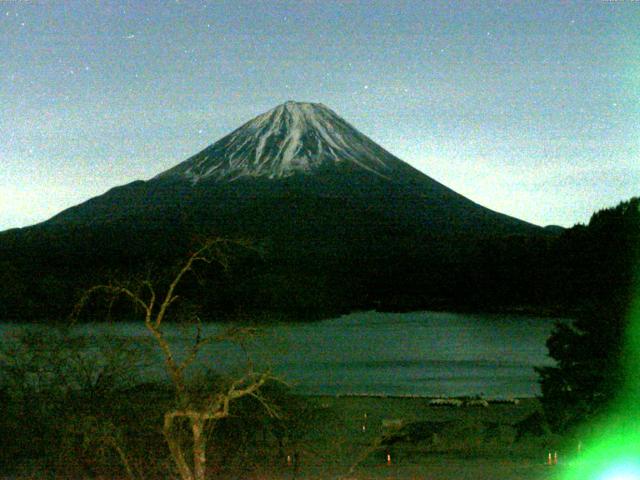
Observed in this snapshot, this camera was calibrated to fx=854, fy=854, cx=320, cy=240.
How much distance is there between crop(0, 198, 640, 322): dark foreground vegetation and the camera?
32.2 metres

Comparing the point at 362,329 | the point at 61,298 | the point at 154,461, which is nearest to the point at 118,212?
the point at 362,329

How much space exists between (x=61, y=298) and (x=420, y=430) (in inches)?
693

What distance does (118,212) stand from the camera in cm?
7162

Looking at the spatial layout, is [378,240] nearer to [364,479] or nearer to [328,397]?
[328,397]

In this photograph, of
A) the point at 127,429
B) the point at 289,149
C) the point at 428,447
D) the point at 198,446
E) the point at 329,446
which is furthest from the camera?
the point at 289,149

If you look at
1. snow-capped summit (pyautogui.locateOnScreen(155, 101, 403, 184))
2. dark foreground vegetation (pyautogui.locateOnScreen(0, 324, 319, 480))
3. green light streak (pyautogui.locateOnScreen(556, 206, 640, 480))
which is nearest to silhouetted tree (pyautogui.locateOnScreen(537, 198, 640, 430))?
green light streak (pyautogui.locateOnScreen(556, 206, 640, 480))

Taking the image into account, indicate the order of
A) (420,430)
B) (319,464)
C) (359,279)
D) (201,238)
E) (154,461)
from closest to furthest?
1. (201,238)
2. (154,461)
3. (319,464)
4. (420,430)
5. (359,279)

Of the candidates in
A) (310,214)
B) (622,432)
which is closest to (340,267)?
(310,214)

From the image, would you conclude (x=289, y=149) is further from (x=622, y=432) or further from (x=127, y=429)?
(x=127, y=429)

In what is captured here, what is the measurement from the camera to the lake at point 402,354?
2170 cm

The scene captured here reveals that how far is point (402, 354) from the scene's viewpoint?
34625mm

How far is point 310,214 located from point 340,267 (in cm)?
1039

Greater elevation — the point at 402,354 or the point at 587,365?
the point at 587,365

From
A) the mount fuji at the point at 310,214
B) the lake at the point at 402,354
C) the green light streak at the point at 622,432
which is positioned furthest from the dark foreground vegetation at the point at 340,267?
the green light streak at the point at 622,432
